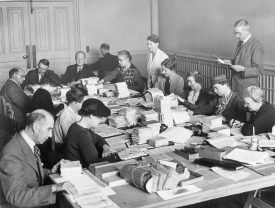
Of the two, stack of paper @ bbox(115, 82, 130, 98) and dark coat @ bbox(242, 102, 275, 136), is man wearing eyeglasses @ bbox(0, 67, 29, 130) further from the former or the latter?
dark coat @ bbox(242, 102, 275, 136)

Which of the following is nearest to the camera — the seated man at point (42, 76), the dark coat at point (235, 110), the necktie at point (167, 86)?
the dark coat at point (235, 110)

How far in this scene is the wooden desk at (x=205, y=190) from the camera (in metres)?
3.31

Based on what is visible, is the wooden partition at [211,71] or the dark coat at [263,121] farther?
the wooden partition at [211,71]

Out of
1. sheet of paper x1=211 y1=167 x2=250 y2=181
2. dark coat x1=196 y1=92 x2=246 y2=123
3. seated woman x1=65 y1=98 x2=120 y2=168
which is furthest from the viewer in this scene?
dark coat x1=196 y1=92 x2=246 y2=123

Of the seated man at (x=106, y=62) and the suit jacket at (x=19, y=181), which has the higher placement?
the seated man at (x=106, y=62)

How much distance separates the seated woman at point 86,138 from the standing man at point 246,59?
311 cm

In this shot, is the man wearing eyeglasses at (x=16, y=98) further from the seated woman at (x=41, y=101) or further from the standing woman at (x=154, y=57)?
the standing woman at (x=154, y=57)

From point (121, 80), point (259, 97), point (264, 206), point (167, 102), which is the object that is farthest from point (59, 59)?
point (264, 206)

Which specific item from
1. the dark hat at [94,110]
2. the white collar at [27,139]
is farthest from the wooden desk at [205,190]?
the dark hat at [94,110]

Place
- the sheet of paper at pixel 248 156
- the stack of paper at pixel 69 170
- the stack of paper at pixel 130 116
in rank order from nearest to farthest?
the stack of paper at pixel 69 170 → the sheet of paper at pixel 248 156 → the stack of paper at pixel 130 116

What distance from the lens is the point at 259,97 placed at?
5.20m

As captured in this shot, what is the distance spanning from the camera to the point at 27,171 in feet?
11.6

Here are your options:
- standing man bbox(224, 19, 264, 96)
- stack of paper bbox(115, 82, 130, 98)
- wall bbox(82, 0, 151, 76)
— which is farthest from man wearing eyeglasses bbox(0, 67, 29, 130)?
wall bbox(82, 0, 151, 76)

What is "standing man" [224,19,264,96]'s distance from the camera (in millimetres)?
6816
